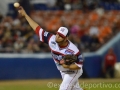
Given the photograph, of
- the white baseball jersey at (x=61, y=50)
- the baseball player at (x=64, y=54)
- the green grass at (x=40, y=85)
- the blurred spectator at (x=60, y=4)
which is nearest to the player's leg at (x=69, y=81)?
the baseball player at (x=64, y=54)

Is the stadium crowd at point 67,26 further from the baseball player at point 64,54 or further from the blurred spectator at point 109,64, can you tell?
the baseball player at point 64,54

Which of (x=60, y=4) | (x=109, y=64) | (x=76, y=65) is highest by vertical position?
(x=76, y=65)

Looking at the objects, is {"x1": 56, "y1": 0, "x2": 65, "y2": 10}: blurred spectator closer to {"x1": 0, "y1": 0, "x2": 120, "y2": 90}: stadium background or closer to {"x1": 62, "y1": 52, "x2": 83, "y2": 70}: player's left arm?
{"x1": 0, "y1": 0, "x2": 120, "y2": 90}: stadium background

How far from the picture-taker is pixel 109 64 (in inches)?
656

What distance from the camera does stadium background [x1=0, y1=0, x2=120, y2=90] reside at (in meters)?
16.1

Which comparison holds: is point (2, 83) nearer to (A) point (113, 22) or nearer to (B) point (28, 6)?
(B) point (28, 6)

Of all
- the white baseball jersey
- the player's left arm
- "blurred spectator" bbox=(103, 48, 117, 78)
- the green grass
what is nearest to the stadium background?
the green grass

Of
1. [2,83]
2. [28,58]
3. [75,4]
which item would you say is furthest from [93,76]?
[75,4]

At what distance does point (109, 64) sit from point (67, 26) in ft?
8.18

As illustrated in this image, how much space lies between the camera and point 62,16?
1970 cm

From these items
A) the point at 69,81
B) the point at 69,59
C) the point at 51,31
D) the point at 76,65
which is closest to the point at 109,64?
the point at 51,31

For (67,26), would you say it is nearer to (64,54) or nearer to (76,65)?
(64,54)

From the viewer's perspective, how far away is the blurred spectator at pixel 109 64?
16.6 m

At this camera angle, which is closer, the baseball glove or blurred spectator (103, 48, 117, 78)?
the baseball glove
